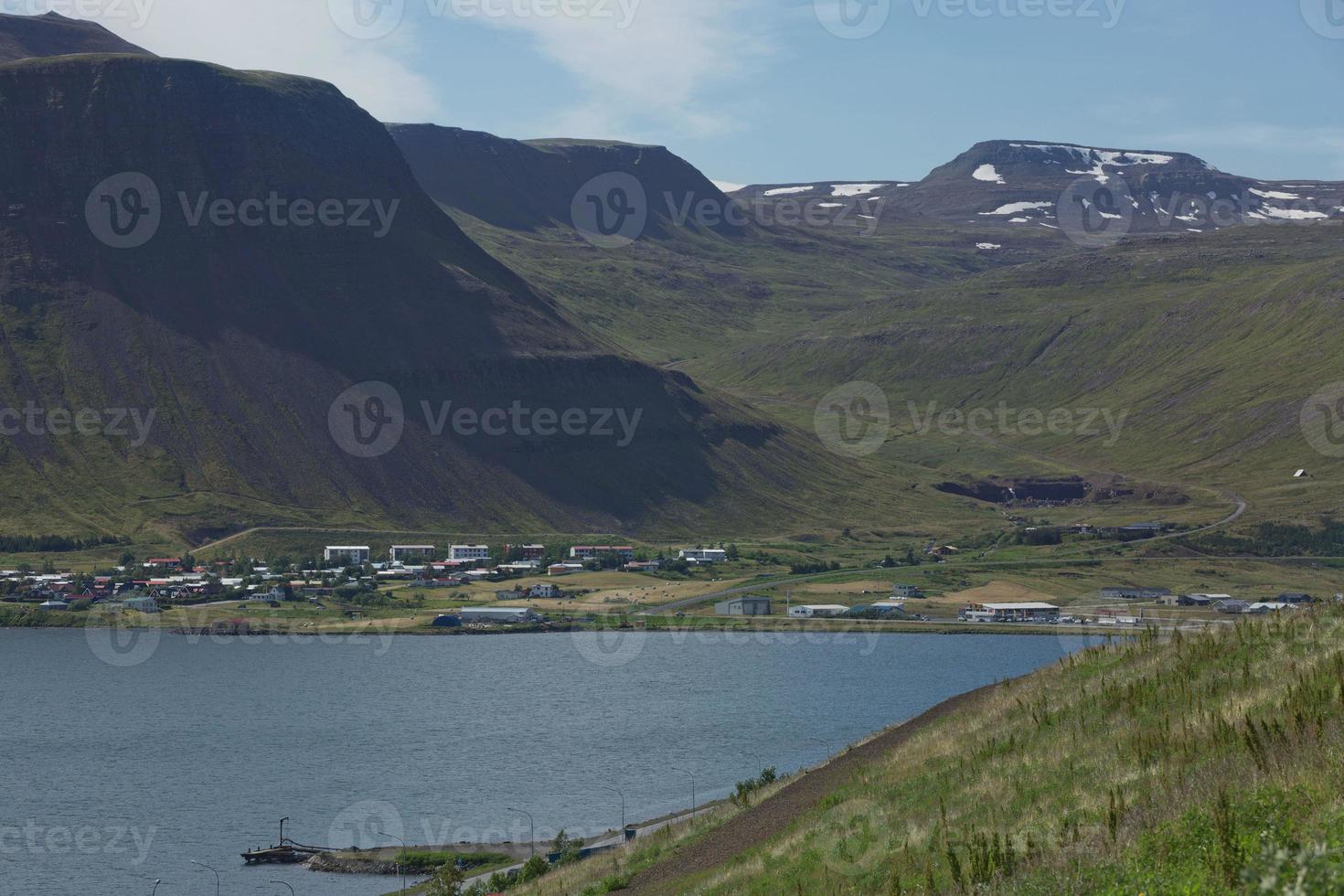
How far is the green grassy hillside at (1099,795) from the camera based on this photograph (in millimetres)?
15758

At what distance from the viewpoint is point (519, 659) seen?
133125mm

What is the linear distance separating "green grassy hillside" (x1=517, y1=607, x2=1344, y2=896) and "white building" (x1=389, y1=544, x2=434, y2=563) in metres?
144

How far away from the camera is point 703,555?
184375 mm

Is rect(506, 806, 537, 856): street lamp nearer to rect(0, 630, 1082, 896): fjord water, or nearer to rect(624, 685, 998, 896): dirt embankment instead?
rect(0, 630, 1082, 896): fjord water

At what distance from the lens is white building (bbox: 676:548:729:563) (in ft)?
599

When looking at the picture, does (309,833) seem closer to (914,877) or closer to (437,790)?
(437,790)

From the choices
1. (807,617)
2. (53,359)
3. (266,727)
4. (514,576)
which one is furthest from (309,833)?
(53,359)

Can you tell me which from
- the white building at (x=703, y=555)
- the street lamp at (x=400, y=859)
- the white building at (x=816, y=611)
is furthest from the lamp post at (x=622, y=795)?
the white building at (x=703, y=555)

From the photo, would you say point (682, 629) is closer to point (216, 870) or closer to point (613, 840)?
point (613, 840)

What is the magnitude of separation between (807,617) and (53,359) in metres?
112

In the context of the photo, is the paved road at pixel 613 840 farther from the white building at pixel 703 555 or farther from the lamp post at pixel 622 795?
the white building at pixel 703 555

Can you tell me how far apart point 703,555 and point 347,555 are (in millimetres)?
44972

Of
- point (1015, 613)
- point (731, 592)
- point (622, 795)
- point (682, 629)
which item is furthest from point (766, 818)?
point (731, 592)

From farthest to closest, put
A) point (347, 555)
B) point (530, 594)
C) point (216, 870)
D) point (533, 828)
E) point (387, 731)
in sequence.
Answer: point (347, 555) → point (530, 594) → point (387, 731) → point (533, 828) → point (216, 870)
